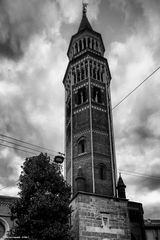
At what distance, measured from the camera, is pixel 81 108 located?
3127 cm

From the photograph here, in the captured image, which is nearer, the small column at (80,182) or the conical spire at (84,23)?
the small column at (80,182)

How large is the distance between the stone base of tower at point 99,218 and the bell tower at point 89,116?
71.2 inches

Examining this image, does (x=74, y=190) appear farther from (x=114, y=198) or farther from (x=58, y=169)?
(x=58, y=169)

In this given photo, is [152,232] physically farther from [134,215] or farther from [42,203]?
[42,203]

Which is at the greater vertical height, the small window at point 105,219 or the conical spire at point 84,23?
the conical spire at point 84,23

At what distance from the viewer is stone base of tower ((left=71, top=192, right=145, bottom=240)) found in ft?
71.3

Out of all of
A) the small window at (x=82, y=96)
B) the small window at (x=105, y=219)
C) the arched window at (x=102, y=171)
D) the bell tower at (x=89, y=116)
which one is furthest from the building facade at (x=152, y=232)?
the small window at (x=82, y=96)

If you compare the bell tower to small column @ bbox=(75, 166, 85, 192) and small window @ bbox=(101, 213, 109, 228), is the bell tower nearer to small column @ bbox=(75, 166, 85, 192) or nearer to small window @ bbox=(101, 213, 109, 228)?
small column @ bbox=(75, 166, 85, 192)

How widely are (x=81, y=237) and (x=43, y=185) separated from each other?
556cm

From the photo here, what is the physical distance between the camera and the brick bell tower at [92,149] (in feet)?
74.7

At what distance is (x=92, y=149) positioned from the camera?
27703 mm

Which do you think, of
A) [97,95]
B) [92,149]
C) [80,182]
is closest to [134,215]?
[80,182]

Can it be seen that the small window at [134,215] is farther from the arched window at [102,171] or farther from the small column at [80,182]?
the small column at [80,182]

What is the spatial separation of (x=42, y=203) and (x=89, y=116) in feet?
46.3
